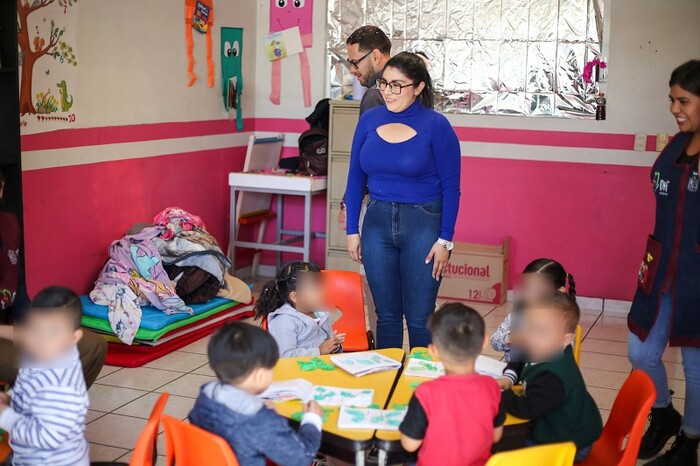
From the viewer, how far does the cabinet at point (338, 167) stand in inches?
238

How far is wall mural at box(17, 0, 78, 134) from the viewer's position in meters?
4.38

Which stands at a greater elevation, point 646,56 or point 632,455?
point 646,56

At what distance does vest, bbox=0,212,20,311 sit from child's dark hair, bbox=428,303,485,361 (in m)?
1.80

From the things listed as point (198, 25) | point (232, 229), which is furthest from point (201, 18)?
point (232, 229)

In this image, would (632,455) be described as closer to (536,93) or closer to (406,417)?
(406,417)

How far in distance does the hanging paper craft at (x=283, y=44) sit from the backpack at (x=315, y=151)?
74cm

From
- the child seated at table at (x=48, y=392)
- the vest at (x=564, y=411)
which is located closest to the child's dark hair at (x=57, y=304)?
the child seated at table at (x=48, y=392)

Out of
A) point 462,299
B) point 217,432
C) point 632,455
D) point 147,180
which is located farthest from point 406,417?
point 462,299

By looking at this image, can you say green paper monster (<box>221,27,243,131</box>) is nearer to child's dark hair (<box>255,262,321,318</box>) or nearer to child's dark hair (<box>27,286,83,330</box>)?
child's dark hair (<box>255,262,321,318</box>)

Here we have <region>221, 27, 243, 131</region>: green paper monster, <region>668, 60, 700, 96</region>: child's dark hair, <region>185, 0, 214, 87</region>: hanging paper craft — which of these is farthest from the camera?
<region>221, 27, 243, 131</region>: green paper monster

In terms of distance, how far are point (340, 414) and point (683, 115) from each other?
1.60 m

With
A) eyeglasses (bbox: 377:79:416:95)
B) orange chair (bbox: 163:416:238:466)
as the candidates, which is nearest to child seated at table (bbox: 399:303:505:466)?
orange chair (bbox: 163:416:238:466)

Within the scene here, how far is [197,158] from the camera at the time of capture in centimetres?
601

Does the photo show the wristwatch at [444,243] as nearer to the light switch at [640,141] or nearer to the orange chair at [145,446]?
the orange chair at [145,446]
